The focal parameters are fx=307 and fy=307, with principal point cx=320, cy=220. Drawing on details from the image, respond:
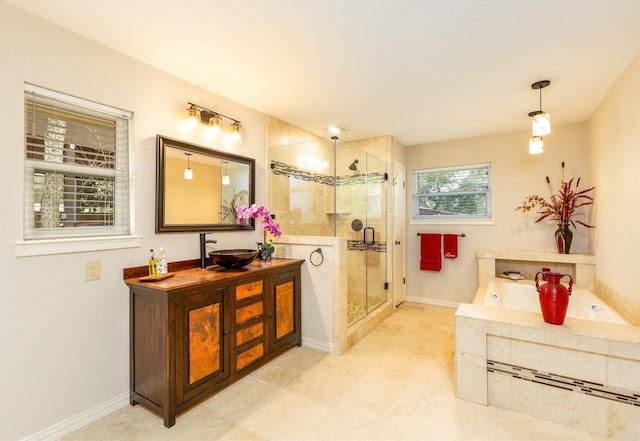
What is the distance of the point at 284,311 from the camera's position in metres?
2.83

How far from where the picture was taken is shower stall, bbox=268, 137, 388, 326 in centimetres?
345

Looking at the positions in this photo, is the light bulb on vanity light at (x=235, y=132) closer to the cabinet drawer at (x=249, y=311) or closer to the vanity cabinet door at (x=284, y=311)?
the vanity cabinet door at (x=284, y=311)

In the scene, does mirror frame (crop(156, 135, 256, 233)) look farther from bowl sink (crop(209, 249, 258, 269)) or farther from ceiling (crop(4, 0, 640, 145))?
ceiling (crop(4, 0, 640, 145))

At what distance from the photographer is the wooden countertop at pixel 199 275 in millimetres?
1940

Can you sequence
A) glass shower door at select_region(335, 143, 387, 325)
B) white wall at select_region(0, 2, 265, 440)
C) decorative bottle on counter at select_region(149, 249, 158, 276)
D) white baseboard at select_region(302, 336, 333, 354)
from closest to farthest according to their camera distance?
white wall at select_region(0, 2, 265, 440) < decorative bottle on counter at select_region(149, 249, 158, 276) < white baseboard at select_region(302, 336, 333, 354) < glass shower door at select_region(335, 143, 387, 325)

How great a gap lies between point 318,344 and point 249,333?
0.83 metres

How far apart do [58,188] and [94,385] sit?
126 cm

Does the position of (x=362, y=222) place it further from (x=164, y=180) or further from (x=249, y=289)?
(x=164, y=180)

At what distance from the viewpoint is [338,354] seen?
9.37 ft

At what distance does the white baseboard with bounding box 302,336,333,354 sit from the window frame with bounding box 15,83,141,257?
1767 mm

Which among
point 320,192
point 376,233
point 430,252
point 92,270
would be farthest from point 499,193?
point 92,270

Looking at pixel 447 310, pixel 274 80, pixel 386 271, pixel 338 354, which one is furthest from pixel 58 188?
pixel 447 310

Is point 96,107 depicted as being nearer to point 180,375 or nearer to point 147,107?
point 147,107

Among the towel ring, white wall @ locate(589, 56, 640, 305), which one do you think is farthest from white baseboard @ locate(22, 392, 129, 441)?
white wall @ locate(589, 56, 640, 305)
